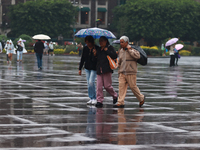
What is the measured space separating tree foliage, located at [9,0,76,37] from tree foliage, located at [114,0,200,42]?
866 centimetres

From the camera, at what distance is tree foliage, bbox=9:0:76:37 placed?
244ft

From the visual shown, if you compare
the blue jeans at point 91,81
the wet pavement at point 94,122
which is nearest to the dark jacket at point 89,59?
the blue jeans at point 91,81

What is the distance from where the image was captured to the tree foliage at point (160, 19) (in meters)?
77.1

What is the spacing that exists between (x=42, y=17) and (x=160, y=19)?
61.2 ft

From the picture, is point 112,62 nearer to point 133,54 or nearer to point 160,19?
point 133,54

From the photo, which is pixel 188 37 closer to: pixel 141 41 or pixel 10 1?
pixel 141 41

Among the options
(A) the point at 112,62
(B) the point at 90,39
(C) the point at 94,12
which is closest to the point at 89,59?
(B) the point at 90,39

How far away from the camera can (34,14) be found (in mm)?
75125

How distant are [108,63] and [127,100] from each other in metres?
1.66

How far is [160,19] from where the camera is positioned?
255 ft

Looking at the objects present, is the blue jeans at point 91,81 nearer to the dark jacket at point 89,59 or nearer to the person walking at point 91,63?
the person walking at point 91,63

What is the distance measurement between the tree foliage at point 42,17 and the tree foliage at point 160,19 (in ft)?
28.4

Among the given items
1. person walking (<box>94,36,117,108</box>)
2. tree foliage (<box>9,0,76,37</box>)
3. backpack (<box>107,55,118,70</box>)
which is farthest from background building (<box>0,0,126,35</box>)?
backpack (<box>107,55,118,70</box>)

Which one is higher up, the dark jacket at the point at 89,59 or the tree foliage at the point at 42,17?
the dark jacket at the point at 89,59
